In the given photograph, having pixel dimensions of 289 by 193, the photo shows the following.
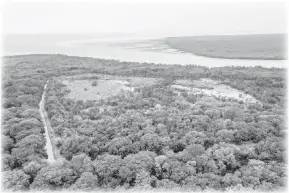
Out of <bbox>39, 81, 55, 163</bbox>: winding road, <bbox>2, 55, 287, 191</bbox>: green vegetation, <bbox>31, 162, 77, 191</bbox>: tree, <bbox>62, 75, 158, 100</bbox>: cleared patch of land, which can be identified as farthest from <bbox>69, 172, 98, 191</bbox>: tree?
<bbox>62, 75, 158, 100</bbox>: cleared patch of land

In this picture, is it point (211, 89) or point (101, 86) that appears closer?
point (211, 89)

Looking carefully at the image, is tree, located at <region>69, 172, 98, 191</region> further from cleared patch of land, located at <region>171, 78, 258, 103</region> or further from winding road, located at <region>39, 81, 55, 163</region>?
cleared patch of land, located at <region>171, 78, 258, 103</region>

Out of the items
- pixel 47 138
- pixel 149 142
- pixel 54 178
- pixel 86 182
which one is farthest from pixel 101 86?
pixel 86 182

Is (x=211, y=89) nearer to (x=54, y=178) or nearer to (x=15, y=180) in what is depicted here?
(x=54, y=178)

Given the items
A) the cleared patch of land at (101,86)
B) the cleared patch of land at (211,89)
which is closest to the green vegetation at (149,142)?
the cleared patch of land at (211,89)

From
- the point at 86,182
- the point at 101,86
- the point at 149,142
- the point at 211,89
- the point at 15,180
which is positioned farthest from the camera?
the point at 101,86

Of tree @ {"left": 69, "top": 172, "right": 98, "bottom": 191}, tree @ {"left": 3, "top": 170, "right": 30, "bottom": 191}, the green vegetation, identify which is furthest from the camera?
the green vegetation

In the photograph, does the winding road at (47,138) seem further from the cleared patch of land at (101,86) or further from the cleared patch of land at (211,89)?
the cleared patch of land at (211,89)
